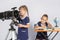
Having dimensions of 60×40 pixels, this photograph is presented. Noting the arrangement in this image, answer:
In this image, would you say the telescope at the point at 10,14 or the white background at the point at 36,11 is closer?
the telescope at the point at 10,14

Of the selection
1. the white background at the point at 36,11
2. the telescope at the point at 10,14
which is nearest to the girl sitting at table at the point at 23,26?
the telescope at the point at 10,14

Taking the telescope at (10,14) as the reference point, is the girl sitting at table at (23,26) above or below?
below

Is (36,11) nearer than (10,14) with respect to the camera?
No

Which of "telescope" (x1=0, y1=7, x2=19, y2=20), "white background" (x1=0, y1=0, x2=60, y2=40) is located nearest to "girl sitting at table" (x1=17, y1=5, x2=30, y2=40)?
"telescope" (x1=0, y1=7, x2=19, y2=20)

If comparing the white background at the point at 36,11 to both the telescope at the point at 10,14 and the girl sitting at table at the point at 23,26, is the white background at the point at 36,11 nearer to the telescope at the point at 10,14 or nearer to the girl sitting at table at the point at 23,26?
the girl sitting at table at the point at 23,26

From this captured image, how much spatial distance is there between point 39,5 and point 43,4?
0.09 m

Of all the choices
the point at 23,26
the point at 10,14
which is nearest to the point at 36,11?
the point at 23,26

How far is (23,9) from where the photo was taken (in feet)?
9.35

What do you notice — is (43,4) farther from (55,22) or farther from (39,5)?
(55,22)

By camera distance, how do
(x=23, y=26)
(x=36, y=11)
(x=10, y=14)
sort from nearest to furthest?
(x=10, y=14) → (x=23, y=26) → (x=36, y=11)

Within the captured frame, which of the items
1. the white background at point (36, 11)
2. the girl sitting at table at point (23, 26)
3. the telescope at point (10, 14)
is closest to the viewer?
the telescope at point (10, 14)

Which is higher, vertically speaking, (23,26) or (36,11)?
(36,11)

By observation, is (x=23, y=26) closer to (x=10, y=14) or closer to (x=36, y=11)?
(x=10, y=14)

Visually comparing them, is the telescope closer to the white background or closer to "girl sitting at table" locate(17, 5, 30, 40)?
"girl sitting at table" locate(17, 5, 30, 40)
